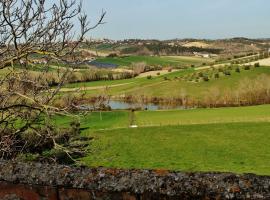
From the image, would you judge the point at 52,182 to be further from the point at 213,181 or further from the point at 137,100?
the point at 137,100

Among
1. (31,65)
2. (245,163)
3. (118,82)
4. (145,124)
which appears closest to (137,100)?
(118,82)

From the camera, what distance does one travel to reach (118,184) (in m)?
3.06

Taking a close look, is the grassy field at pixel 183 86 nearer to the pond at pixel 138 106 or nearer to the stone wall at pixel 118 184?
the pond at pixel 138 106

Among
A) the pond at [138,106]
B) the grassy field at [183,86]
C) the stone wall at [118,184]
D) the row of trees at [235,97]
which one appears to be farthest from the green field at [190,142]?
the grassy field at [183,86]

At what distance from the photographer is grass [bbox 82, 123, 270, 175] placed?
2666 centimetres

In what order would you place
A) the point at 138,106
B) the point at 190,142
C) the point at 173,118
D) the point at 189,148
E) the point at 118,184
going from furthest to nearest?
the point at 138,106 < the point at 173,118 < the point at 190,142 < the point at 189,148 < the point at 118,184

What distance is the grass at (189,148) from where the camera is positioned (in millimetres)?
26656

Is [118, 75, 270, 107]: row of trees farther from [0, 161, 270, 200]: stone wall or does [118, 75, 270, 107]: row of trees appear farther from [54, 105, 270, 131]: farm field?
[0, 161, 270, 200]: stone wall

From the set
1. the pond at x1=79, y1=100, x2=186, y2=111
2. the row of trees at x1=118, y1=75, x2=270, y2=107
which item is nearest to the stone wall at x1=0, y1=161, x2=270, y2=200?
the pond at x1=79, y1=100, x2=186, y2=111

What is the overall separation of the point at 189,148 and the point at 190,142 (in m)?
1.85

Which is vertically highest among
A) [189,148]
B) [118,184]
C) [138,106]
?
[118,184]

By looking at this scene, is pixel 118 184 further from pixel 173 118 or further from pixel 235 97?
pixel 235 97

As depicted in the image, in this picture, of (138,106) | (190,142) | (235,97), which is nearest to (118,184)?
(190,142)

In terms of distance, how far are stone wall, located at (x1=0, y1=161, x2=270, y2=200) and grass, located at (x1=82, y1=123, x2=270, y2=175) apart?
70.0 ft
